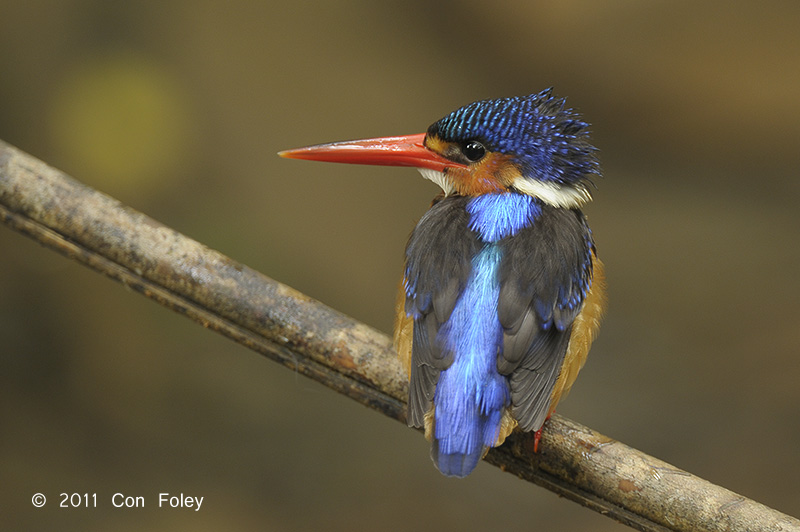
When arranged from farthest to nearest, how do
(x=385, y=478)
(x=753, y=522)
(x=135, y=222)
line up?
(x=385, y=478)
(x=135, y=222)
(x=753, y=522)

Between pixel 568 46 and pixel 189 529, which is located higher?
pixel 568 46

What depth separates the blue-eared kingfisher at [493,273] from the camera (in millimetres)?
1478

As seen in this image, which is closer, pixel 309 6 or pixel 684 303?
pixel 309 6

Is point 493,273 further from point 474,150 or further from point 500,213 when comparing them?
point 474,150

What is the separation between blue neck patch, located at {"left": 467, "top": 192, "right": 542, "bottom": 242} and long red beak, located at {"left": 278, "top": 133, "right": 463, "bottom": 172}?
0.51ft

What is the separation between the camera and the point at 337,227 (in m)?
3.36

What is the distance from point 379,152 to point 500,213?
1.12 ft

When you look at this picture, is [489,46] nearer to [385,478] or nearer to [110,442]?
[385,478]

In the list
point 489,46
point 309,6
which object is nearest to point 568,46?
point 489,46

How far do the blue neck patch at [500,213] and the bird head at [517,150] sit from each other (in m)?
0.03

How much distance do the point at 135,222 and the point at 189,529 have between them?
1594 millimetres

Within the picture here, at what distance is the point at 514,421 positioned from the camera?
4.89 feet

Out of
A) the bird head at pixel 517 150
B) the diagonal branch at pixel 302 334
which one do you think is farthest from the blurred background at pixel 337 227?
the bird head at pixel 517 150

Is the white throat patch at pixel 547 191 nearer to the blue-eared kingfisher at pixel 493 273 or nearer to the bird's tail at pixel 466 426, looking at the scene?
the blue-eared kingfisher at pixel 493 273
